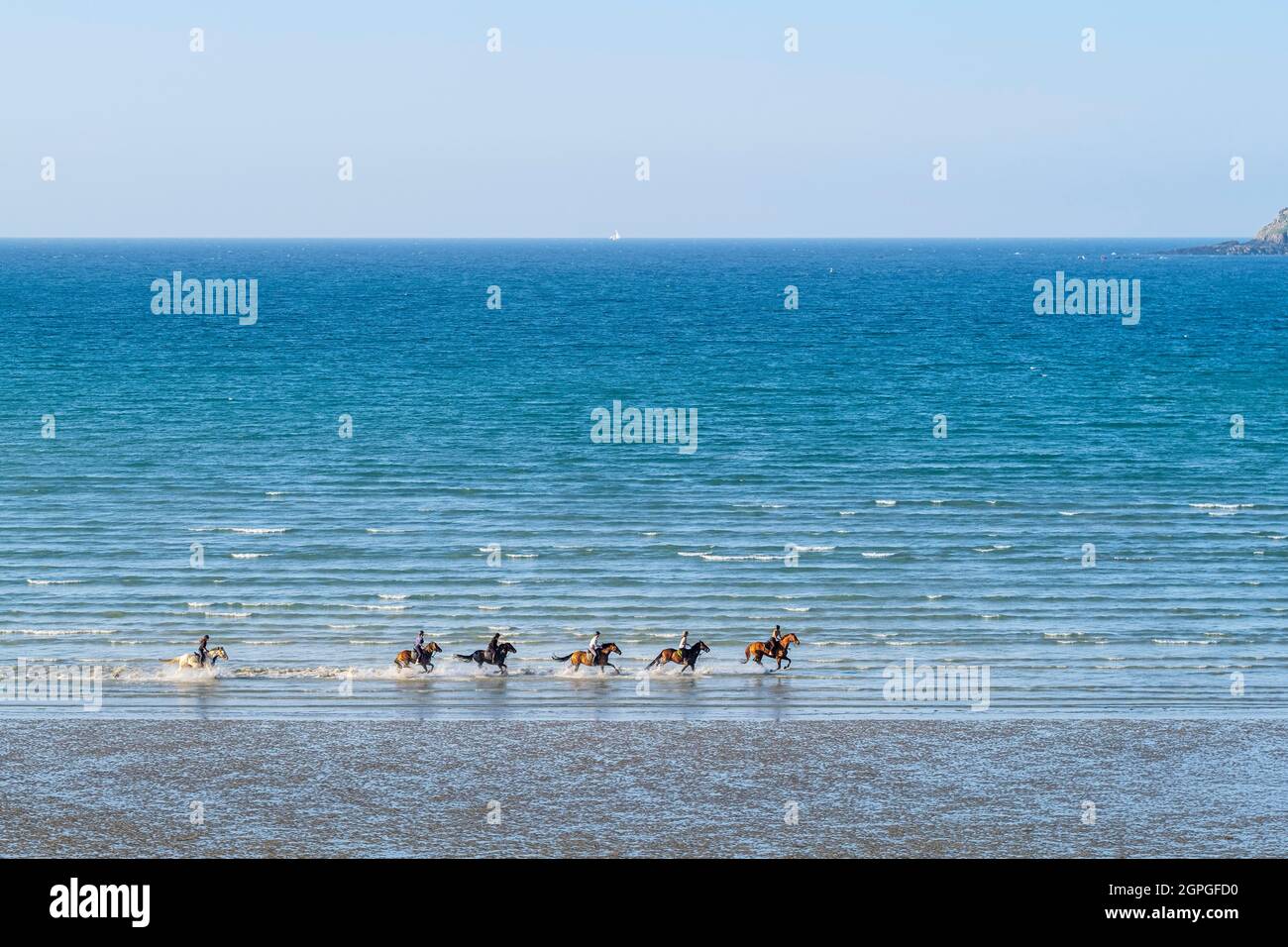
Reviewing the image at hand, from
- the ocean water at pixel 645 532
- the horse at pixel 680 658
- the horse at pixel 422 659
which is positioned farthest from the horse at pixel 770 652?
the horse at pixel 422 659

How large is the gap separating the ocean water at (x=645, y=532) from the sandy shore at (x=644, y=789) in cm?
177

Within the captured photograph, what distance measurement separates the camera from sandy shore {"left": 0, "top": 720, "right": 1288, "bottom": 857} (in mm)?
20656

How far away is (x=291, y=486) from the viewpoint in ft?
177

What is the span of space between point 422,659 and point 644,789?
28.1ft

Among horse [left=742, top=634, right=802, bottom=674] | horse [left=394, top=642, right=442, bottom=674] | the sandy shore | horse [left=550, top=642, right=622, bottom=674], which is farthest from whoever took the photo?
horse [left=742, top=634, right=802, bottom=674]

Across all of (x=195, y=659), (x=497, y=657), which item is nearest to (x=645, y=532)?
(x=497, y=657)

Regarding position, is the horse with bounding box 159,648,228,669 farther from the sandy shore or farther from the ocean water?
the sandy shore

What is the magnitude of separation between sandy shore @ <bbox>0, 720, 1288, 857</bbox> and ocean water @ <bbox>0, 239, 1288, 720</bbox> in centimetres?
177

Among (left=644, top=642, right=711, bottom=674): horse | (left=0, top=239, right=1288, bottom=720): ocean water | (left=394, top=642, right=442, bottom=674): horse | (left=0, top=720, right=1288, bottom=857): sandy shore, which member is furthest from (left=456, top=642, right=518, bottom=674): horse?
(left=0, top=720, right=1288, bottom=857): sandy shore

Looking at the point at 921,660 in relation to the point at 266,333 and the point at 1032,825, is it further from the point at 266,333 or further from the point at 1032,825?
the point at 266,333

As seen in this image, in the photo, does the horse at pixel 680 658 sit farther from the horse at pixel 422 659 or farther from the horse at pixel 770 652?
the horse at pixel 422 659

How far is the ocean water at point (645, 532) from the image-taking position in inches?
1194

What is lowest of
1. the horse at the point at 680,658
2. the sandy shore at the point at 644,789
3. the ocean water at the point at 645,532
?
the sandy shore at the point at 644,789
